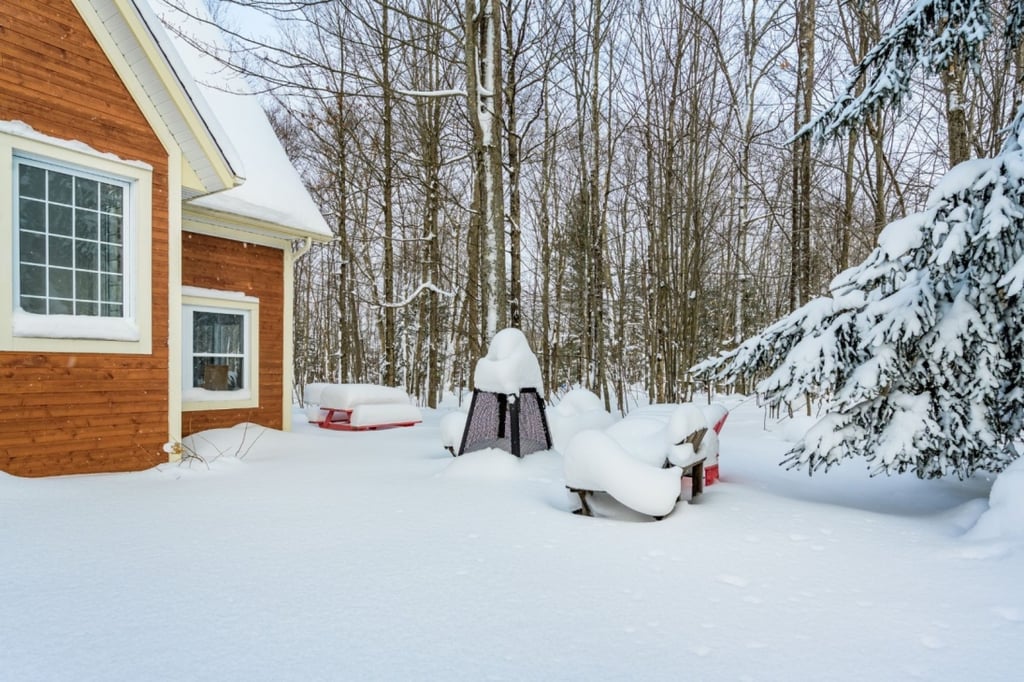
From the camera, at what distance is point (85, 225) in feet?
17.8

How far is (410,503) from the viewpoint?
4160 millimetres

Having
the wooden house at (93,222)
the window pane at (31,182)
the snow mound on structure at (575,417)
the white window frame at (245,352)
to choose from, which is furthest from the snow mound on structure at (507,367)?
the window pane at (31,182)

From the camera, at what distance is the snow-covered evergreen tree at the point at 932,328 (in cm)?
354

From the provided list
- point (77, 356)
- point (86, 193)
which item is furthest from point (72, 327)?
point (86, 193)

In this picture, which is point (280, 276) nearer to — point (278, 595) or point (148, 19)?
point (148, 19)

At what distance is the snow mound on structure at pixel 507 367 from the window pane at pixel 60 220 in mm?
4061

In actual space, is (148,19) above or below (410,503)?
above

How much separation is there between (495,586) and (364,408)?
23.7ft

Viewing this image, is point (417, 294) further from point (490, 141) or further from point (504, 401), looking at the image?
point (504, 401)

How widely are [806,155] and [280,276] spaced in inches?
326

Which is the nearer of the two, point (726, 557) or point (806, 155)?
point (726, 557)

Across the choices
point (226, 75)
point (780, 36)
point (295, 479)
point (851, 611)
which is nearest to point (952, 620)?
point (851, 611)

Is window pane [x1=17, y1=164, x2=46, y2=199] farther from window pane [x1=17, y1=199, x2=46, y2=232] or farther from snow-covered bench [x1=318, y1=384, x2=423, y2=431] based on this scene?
snow-covered bench [x1=318, y1=384, x2=423, y2=431]

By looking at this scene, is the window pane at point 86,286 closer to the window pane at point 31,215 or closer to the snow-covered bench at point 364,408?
the window pane at point 31,215
